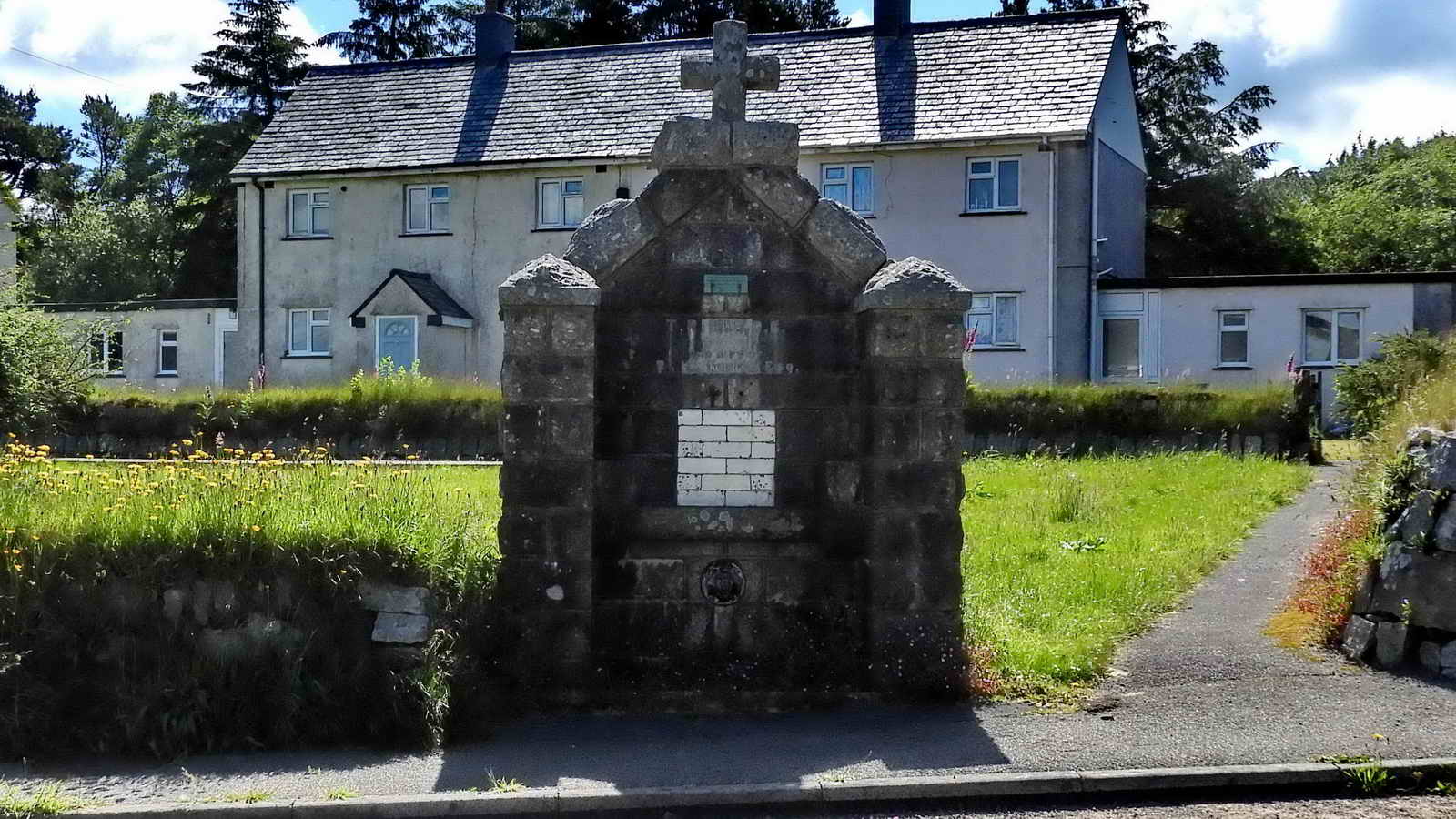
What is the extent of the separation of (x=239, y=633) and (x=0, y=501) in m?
1.89

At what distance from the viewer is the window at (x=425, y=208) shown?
110 feet

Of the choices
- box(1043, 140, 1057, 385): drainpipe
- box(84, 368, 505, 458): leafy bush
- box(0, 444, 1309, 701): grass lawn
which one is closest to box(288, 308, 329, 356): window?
box(84, 368, 505, 458): leafy bush

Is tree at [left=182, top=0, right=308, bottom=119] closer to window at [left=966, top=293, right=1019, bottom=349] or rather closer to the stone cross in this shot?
window at [left=966, top=293, right=1019, bottom=349]

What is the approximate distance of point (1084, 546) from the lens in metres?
12.6

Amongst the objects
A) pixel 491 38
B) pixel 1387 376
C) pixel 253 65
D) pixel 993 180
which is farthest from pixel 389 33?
Result: pixel 1387 376

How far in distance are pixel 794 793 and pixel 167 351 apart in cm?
3350

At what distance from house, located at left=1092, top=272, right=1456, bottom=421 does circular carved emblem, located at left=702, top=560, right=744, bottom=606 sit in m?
20.2

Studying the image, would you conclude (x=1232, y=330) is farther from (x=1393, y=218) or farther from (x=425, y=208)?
(x=425, y=208)

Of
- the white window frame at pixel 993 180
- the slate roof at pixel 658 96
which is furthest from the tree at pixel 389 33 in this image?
the white window frame at pixel 993 180

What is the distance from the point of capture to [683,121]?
8609 mm

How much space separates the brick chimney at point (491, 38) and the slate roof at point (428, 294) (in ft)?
19.8

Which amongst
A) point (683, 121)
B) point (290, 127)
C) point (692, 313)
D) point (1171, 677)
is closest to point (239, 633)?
point (692, 313)

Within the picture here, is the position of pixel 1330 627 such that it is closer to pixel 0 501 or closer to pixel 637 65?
pixel 0 501

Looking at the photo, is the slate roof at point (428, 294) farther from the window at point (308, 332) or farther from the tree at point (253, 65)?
the tree at point (253, 65)
